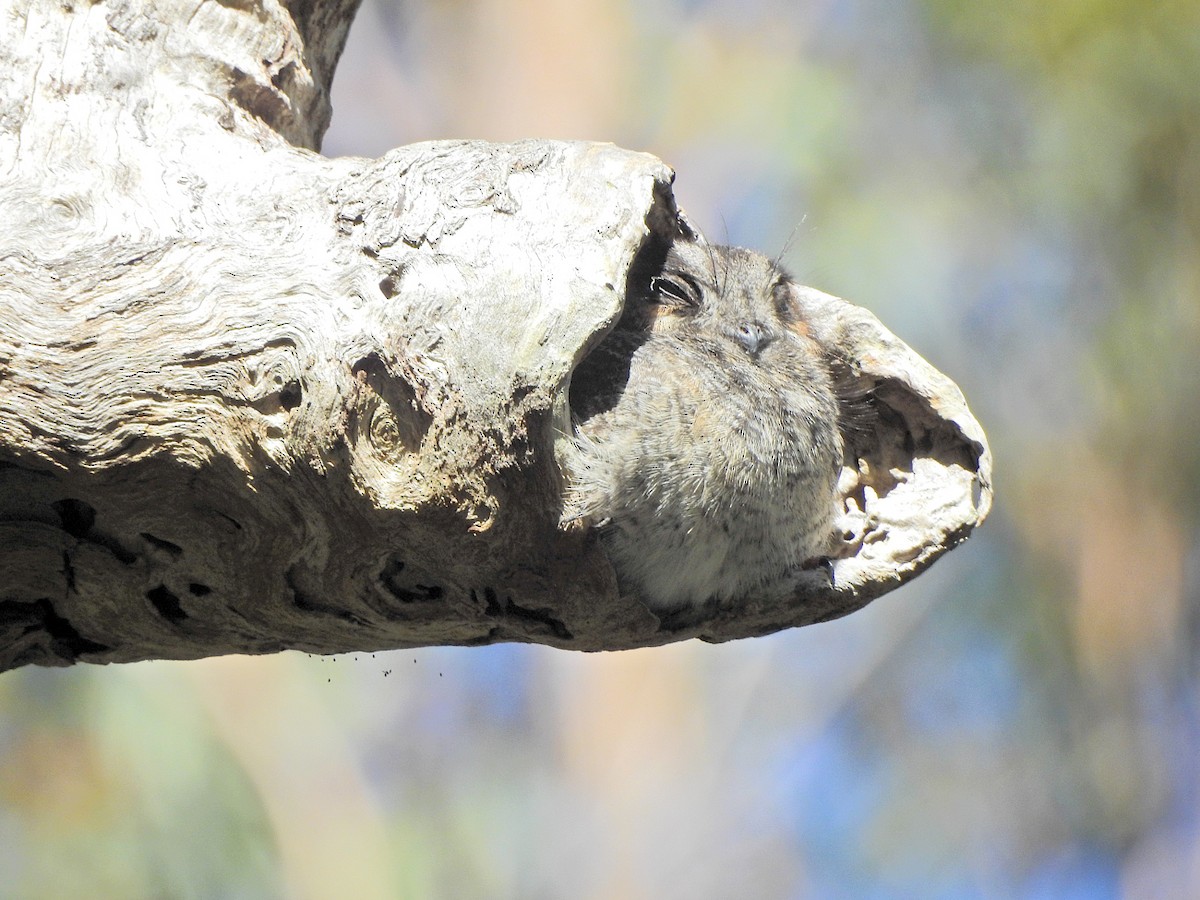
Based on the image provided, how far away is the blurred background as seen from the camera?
5.56 metres

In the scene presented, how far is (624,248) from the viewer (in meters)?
1.50

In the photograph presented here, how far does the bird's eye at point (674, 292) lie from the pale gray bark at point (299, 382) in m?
0.22

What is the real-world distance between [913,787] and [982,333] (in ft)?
7.53

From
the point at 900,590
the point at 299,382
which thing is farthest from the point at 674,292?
the point at 900,590

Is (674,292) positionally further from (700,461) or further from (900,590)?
(900,590)

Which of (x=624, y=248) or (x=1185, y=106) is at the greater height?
(x=1185, y=106)

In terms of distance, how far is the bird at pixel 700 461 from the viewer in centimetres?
152

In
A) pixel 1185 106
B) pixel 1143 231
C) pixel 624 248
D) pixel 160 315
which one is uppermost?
pixel 1185 106

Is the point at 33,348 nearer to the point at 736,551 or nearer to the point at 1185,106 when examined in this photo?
the point at 736,551

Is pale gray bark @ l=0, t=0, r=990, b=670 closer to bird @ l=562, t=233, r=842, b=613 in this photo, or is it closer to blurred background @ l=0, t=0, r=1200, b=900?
bird @ l=562, t=233, r=842, b=613

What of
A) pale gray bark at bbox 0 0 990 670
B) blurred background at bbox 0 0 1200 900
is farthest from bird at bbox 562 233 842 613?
blurred background at bbox 0 0 1200 900

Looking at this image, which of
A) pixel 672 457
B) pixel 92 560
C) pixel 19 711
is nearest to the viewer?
pixel 672 457

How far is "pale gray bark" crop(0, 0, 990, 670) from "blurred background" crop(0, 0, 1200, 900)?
386cm

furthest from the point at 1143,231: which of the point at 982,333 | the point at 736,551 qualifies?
the point at 736,551
